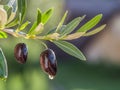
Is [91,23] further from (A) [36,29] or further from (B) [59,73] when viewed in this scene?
(B) [59,73]

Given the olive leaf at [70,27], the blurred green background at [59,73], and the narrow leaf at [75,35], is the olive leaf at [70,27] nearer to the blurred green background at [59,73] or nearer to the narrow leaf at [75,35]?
the narrow leaf at [75,35]

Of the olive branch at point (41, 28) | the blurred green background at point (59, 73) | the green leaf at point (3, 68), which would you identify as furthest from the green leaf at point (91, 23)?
the blurred green background at point (59, 73)

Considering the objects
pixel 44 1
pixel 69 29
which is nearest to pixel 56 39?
pixel 69 29

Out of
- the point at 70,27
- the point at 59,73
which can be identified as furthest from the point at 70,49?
the point at 59,73

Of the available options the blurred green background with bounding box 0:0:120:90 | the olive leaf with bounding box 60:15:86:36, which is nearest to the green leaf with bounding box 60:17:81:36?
the olive leaf with bounding box 60:15:86:36

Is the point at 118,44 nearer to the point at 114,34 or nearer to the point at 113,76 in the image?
the point at 114,34
